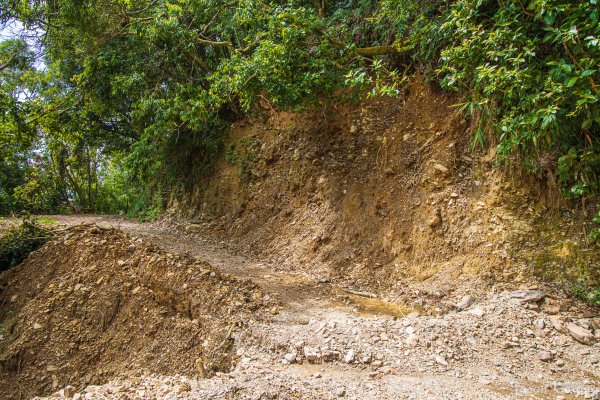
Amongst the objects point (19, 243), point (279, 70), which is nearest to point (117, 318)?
point (19, 243)

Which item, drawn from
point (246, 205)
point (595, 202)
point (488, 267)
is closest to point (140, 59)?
point (246, 205)

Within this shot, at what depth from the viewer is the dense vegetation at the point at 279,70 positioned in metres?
3.13

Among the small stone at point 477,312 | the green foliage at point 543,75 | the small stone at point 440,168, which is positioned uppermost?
the green foliage at point 543,75

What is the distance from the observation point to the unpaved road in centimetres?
249

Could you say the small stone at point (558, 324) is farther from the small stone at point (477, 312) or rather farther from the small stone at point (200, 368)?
the small stone at point (200, 368)

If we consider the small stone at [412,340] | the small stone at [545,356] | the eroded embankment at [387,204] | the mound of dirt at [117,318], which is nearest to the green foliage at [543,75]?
the eroded embankment at [387,204]

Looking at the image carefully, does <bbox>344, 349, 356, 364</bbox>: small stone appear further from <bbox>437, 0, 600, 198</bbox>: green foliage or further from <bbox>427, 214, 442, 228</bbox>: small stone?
<bbox>437, 0, 600, 198</bbox>: green foliage

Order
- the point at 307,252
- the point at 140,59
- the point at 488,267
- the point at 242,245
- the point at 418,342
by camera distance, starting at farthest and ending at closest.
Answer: the point at 140,59 → the point at 242,245 → the point at 307,252 → the point at 488,267 → the point at 418,342

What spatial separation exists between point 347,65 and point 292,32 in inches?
36.3

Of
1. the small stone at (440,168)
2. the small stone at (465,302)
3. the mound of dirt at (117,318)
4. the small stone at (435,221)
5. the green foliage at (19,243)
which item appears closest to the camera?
the small stone at (465,302)

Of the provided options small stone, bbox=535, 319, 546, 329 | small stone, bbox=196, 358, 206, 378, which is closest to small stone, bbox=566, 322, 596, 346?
small stone, bbox=535, 319, 546, 329

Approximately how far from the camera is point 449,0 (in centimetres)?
453

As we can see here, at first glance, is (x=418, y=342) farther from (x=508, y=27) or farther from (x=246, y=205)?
(x=246, y=205)

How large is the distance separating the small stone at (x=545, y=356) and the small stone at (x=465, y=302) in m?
0.83
